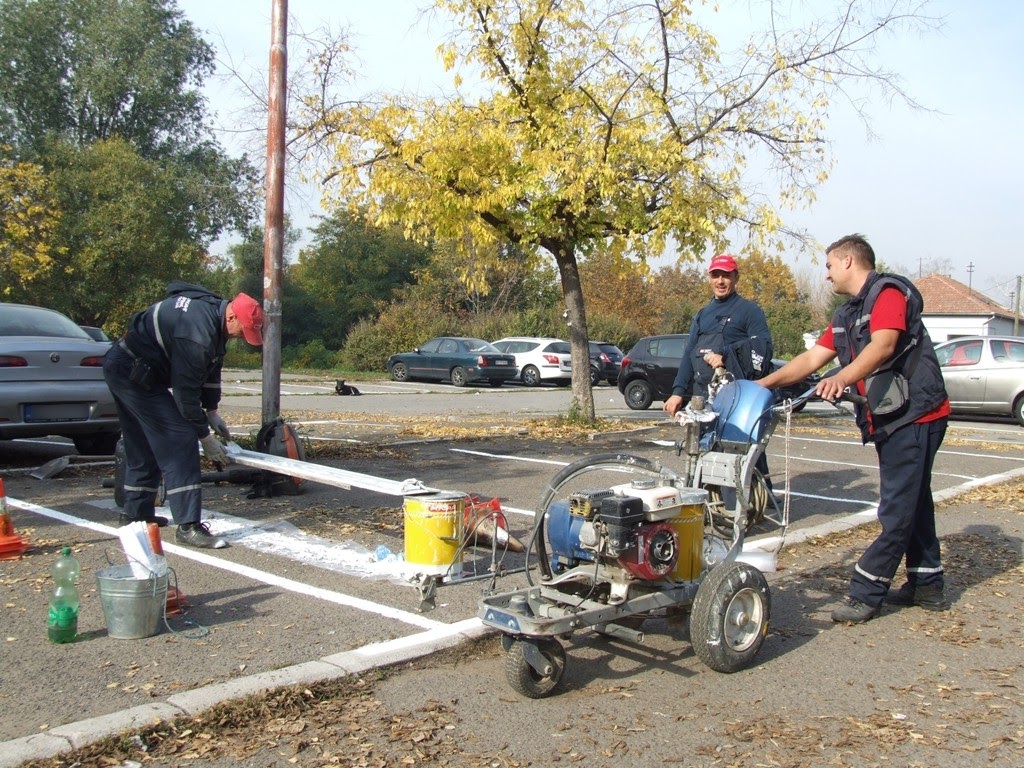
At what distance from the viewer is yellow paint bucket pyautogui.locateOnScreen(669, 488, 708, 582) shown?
4.42 metres

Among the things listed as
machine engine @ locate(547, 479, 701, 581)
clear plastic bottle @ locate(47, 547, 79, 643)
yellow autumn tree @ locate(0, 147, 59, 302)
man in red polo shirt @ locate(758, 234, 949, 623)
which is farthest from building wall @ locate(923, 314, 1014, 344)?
clear plastic bottle @ locate(47, 547, 79, 643)

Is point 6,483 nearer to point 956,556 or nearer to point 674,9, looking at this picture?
point 956,556

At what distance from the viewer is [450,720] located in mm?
3885

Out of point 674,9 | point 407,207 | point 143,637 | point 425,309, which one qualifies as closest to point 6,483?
point 143,637

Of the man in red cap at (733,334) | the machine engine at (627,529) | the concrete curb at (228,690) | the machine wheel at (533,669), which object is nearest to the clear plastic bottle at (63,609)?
the concrete curb at (228,690)

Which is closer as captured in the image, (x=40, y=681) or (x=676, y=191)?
(x=40, y=681)

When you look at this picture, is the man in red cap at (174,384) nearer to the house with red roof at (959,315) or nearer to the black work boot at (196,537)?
the black work boot at (196,537)

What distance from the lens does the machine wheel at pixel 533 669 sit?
4.07 meters

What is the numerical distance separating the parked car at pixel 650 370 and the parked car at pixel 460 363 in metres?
8.71

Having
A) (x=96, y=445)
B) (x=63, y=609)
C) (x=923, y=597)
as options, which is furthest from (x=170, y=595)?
(x=96, y=445)

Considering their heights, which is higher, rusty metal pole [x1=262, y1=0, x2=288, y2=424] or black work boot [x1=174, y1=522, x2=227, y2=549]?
rusty metal pole [x1=262, y1=0, x2=288, y2=424]

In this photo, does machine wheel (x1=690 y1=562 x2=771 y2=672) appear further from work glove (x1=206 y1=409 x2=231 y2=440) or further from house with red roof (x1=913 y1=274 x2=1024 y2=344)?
A: house with red roof (x1=913 y1=274 x2=1024 y2=344)

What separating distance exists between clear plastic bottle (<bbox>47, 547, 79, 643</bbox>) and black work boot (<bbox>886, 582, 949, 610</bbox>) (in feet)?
14.4

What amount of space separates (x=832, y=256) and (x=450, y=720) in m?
3.40
